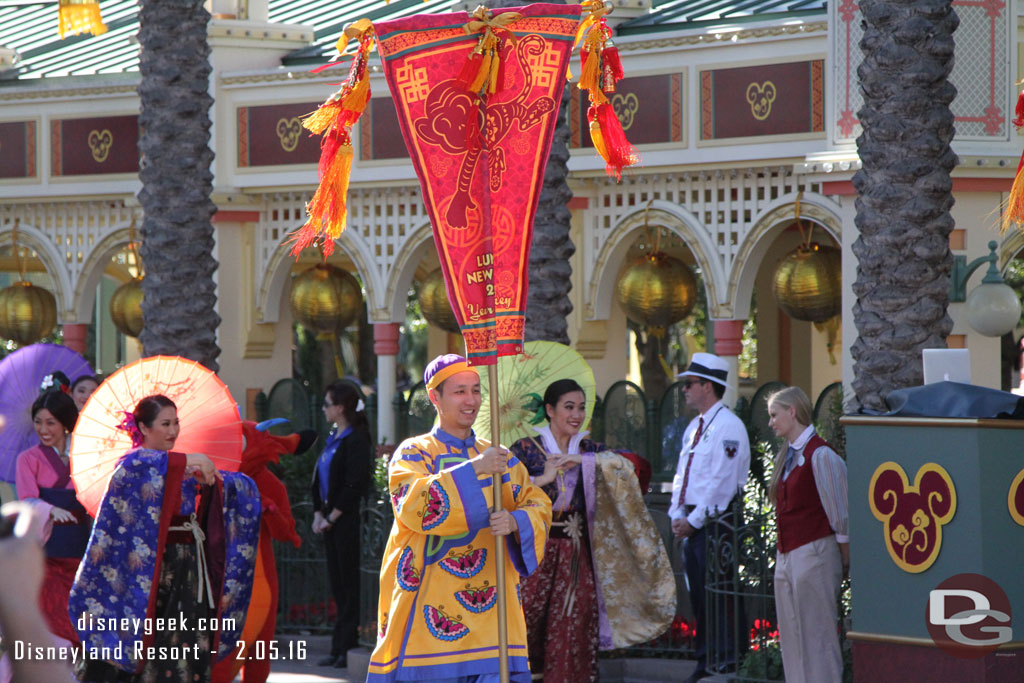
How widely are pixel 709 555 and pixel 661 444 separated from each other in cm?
433

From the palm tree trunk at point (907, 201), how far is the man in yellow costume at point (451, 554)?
2452 millimetres

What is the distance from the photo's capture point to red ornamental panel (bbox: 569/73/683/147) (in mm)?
13531

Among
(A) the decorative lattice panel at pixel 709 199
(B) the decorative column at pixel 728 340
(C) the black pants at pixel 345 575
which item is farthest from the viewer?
(B) the decorative column at pixel 728 340

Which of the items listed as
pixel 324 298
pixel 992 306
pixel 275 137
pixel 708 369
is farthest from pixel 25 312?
pixel 992 306

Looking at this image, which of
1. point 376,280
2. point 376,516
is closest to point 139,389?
point 376,516

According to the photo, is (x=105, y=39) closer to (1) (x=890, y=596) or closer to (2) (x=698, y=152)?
(2) (x=698, y=152)

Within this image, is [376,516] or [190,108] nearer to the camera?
[376,516]

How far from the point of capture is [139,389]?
7129 mm

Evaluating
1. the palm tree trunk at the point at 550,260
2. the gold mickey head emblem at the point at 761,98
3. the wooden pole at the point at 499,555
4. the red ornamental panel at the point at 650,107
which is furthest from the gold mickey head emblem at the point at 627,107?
the wooden pole at the point at 499,555

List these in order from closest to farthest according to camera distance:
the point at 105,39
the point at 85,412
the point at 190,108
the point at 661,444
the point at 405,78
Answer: the point at 405,78 < the point at 85,412 < the point at 190,108 < the point at 661,444 < the point at 105,39

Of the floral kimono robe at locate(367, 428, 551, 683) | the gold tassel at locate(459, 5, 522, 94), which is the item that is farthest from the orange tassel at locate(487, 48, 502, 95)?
the floral kimono robe at locate(367, 428, 551, 683)

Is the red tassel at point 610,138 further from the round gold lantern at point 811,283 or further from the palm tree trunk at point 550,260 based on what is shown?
the round gold lantern at point 811,283

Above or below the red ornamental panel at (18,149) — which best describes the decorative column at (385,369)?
below

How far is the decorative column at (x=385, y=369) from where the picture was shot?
15.4 metres
